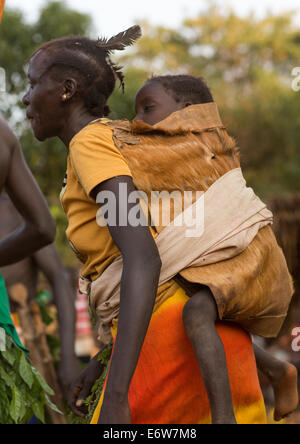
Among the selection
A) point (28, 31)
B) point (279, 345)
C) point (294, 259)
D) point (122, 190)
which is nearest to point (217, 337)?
point (122, 190)

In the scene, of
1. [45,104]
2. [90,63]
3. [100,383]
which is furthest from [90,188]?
[100,383]

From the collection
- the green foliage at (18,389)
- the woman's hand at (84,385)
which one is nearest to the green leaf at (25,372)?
the green foliage at (18,389)

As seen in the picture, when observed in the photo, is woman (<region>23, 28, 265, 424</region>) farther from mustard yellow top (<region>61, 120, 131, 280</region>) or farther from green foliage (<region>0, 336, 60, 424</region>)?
green foliage (<region>0, 336, 60, 424</region>)

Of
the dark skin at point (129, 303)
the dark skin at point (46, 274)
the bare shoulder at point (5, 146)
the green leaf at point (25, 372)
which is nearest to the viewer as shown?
the dark skin at point (129, 303)

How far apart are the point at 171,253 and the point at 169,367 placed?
1.06 ft

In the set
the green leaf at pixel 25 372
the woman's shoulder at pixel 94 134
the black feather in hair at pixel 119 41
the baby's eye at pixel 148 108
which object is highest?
the black feather in hair at pixel 119 41

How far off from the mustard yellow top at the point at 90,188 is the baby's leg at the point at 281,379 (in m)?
0.67

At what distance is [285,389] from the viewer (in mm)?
2496

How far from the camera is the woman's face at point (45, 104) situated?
2.32 meters

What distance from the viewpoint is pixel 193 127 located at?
7.48 ft

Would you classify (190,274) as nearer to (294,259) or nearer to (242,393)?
(242,393)

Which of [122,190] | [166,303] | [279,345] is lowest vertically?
[279,345]

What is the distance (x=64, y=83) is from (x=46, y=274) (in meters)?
2.07

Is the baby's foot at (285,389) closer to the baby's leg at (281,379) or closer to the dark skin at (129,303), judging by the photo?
the baby's leg at (281,379)
